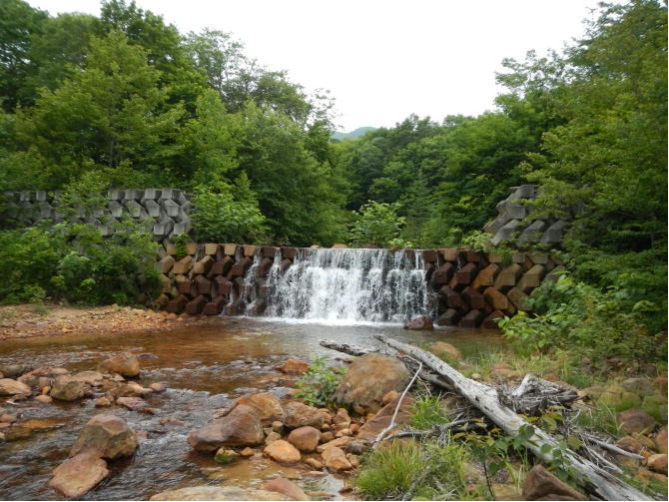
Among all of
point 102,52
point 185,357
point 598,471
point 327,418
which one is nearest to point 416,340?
point 185,357

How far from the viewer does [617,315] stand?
4570 mm

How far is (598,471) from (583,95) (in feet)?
23.0

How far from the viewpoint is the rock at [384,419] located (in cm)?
323

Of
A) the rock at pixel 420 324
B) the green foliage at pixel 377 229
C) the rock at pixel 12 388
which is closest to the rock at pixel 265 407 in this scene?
the rock at pixel 12 388

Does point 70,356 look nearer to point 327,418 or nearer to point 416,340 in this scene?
point 327,418

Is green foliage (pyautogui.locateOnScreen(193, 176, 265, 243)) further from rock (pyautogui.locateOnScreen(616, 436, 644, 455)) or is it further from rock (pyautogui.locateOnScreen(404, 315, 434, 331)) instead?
rock (pyautogui.locateOnScreen(616, 436, 644, 455))

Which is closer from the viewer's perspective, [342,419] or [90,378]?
[342,419]

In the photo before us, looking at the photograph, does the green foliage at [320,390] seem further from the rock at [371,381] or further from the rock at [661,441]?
the rock at [661,441]

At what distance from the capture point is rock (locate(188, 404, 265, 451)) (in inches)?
124

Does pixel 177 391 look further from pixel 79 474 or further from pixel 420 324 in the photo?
pixel 420 324

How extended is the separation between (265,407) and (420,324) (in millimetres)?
5911

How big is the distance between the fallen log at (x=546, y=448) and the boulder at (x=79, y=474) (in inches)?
86.1

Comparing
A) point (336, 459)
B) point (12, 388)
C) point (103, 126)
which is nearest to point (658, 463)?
point (336, 459)

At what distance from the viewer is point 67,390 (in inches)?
168
